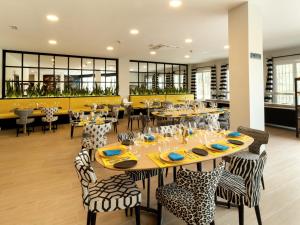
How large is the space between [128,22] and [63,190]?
3941 mm

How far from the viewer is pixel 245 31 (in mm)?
4043

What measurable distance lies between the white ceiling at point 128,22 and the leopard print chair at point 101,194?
10.8 feet

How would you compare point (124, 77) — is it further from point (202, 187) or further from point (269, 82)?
point (202, 187)

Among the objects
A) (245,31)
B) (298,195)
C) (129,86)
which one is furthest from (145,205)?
(129,86)

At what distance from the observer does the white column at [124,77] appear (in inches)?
428

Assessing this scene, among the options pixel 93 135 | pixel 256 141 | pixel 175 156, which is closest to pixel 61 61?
pixel 93 135

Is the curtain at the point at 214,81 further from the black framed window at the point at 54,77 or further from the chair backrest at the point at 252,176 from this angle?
the chair backrest at the point at 252,176

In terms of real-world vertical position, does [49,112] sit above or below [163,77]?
below

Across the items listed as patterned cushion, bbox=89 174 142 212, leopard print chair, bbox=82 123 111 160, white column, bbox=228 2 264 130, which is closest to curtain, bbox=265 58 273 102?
white column, bbox=228 2 264 130

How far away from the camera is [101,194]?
6.39ft

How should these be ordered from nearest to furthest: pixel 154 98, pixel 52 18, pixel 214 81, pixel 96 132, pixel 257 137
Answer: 1. pixel 257 137
2. pixel 96 132
3. pixel 52 18
4. pixel 154 98
5. pixel 214 81

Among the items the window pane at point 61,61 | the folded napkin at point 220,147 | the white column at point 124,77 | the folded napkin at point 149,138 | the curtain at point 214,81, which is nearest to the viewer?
the folded napkin at point 220,147

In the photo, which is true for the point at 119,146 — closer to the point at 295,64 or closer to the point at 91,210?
the point at 91,210

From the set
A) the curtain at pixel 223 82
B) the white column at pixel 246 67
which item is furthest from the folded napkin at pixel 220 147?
the curtain at pixel 223 82
